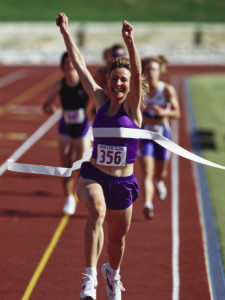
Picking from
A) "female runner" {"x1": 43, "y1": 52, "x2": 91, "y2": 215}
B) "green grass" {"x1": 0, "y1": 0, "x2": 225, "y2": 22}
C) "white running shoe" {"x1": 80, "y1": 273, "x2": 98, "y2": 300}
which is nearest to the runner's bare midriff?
"white running shoe" {"x1": 80, "y1": 273, "x2": 98, "y2": 300}

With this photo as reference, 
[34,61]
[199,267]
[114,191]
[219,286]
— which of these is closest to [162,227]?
[199,267]

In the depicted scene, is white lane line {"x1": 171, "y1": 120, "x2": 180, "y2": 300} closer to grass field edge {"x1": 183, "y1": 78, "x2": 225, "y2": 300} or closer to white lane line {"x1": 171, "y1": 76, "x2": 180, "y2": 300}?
white lane line {"x1": 171, "y1": 76, "x2": 180, "y2": 300}

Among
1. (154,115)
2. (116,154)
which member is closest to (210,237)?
(154,115)

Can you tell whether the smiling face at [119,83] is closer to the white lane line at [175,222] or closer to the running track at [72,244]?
the running track at [72,244]

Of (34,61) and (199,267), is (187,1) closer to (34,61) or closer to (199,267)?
(34,61)

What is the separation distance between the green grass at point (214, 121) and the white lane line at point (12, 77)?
6.67m

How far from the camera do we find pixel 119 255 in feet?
19.1

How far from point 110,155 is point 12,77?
69.1 ft

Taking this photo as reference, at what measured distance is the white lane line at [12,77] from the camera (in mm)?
24500

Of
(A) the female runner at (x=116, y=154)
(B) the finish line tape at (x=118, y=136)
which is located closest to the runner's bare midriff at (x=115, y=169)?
(A) the female runner at (x=116, y=154)

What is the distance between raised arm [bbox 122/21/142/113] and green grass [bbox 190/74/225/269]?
299 centimetres

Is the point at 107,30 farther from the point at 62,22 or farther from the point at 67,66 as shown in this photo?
the point at 62,22

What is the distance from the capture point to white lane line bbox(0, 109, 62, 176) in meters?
12.8

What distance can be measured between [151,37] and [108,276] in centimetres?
3264
